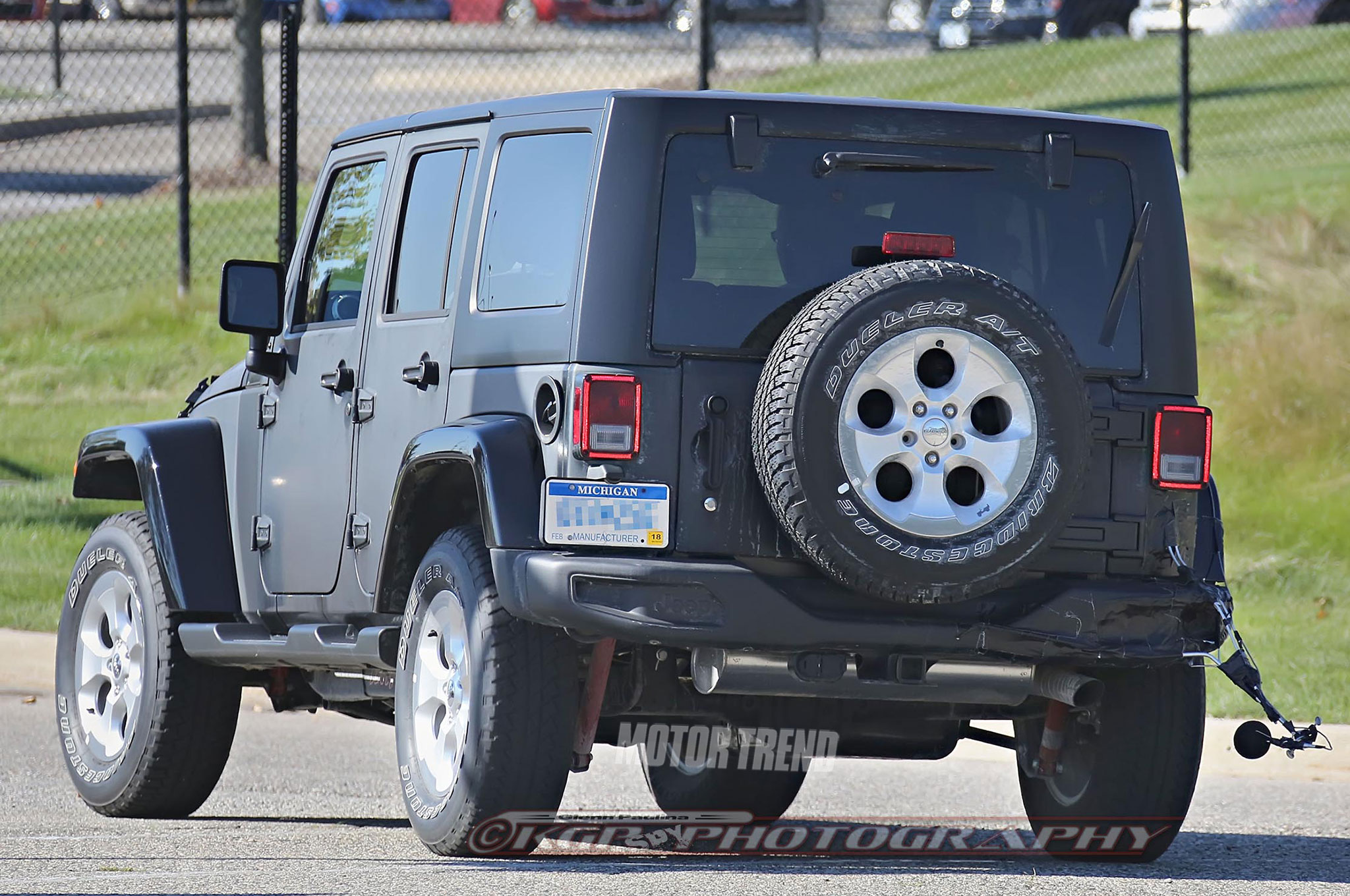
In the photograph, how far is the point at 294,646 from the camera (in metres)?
6.64

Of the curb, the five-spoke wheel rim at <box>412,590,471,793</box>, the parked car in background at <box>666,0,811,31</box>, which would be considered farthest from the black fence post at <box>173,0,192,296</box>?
the parked car in background at <box>666,0,811,31</box>

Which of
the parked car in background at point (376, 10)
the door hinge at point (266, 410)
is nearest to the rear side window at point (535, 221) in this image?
the door hinge at point (266, 410)

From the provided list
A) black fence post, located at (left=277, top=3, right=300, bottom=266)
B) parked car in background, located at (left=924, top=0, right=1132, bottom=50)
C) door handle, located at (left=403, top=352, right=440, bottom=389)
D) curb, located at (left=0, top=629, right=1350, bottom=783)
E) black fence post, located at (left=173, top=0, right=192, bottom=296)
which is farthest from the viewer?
parked car in background, located at (left=924, top=0, right=1132, bottom=50)

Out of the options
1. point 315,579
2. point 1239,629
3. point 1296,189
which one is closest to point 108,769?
point 315,579

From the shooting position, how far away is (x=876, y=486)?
529 centimetres

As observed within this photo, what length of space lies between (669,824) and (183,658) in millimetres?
1697

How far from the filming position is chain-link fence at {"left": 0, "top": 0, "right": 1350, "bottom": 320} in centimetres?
1808

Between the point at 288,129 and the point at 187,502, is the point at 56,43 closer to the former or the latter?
the point at 288,129

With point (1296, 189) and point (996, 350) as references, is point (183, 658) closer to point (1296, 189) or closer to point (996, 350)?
point (996, 350)

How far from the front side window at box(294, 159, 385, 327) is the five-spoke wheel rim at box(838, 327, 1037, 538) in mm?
1976

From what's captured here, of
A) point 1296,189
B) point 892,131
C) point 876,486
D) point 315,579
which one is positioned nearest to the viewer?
point 876,486

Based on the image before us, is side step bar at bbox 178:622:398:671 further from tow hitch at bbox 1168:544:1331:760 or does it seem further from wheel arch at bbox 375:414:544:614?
tow hitch at bbox 1168:544:1331:760

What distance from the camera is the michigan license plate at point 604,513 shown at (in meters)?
5.39

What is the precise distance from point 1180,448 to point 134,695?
3624 mm
